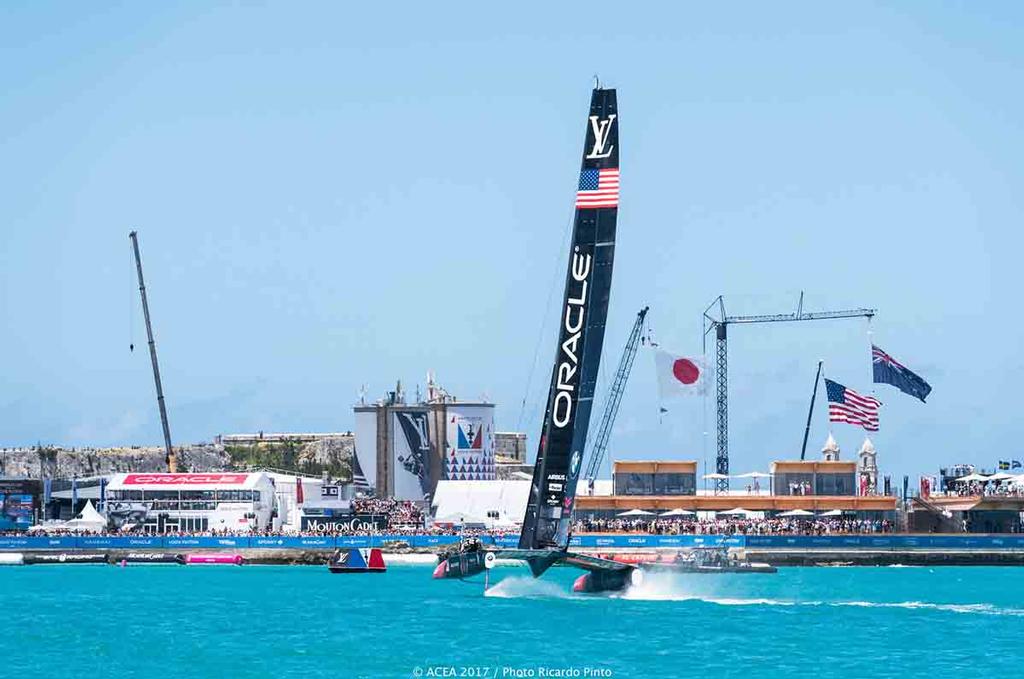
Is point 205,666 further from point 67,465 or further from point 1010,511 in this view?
point 67,465

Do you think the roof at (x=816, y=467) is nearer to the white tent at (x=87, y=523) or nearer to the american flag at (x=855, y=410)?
the american flag at (x=855, y=410)

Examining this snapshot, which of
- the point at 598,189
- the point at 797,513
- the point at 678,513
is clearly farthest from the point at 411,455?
the point at 598,189

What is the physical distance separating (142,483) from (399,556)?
22722 mm

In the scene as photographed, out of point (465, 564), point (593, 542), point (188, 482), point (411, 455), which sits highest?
point (411, 455)

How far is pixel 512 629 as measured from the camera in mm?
57844

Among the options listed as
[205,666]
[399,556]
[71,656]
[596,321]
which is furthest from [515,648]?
[399,556]

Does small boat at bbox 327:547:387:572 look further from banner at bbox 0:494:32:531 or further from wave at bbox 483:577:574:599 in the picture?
banner at bbox 0:494:32:531

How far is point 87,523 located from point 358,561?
91.7 feet

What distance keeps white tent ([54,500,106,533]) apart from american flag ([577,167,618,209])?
212 feet

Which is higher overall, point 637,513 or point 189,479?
point 189,479

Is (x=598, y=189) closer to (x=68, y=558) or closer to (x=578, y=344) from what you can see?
(x=578, y=344)

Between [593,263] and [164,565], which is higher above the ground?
[593,263]

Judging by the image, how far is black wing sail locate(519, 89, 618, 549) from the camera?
2584 inches

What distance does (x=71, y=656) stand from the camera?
52.6 meters
